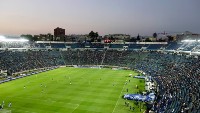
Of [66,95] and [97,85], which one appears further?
[97,85]

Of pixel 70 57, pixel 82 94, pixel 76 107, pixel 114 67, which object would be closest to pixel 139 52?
pixel 114 67

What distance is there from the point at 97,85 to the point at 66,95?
40.5ft

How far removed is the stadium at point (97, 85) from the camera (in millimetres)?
39344

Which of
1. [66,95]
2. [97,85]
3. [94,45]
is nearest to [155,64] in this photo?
[97,85]

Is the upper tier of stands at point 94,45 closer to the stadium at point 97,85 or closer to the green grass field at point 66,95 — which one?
the stadium at point 97,85

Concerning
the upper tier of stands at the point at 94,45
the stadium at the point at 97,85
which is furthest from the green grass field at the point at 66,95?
the upper tier of stands at the point at 94,45

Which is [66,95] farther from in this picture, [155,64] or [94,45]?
[94,45]

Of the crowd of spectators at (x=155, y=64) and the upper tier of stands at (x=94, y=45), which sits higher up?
the upper tier of stands at (x=94, y=45)

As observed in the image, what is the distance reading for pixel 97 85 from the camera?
58.7 m

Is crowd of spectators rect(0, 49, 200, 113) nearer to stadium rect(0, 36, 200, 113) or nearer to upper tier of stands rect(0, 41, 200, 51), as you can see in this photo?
stadium rect(0, 36, 200, 113)

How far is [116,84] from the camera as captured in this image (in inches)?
2372

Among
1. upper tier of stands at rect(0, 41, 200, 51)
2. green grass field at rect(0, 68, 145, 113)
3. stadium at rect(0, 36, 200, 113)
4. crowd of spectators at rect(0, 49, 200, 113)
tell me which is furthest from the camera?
upper tier of stands at rect(0, 41, 200, 51)

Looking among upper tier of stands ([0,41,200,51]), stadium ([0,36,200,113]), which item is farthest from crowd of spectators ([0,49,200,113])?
upper tier of stands ([0,41,200,51])

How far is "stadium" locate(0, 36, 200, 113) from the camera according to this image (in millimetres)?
39344
